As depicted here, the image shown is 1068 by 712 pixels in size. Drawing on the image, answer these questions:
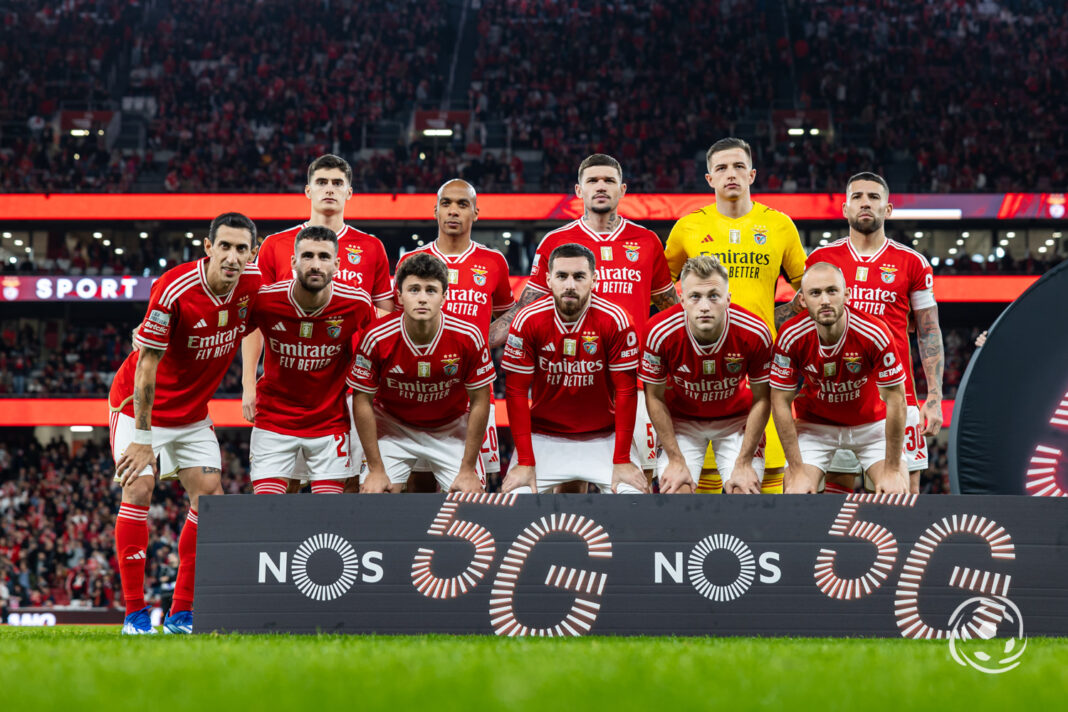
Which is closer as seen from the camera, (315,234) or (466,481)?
(466,481)

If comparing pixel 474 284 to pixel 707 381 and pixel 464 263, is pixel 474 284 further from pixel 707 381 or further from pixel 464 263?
pixel 707 381

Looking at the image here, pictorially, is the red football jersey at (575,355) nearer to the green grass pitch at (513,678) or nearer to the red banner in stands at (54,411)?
the green grass pitch at (513,678)

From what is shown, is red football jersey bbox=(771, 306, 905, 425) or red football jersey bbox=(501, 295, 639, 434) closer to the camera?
red football jersey bbox=(771, 306, 905, 425)

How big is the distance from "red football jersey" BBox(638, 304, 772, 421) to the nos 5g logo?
2.07 m

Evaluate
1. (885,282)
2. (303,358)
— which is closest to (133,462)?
(303,358)

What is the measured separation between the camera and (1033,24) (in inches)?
1268

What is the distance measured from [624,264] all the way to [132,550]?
349 cm

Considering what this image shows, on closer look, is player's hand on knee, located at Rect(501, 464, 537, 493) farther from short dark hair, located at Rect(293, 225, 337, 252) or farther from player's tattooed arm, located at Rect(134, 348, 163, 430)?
player's tattooed arm, located at Rect(134, 348, 163, 430)

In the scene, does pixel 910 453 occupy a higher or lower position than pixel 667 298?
lower

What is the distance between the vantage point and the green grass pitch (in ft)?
8.33

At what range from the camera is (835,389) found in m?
6.16

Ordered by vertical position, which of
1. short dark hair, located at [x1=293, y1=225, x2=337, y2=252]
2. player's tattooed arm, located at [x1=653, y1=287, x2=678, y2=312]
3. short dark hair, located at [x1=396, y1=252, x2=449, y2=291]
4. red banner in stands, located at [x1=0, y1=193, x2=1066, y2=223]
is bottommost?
player's tattooed arm, located at [x1=653, y1=287, x2=678, y2=312]

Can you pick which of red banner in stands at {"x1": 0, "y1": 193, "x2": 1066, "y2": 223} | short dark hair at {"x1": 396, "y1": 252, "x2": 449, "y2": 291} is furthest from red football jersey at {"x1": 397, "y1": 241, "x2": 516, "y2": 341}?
red banner in stands at {"x1": 0, "y1": 193, "x2": 1066, "y2": 223}

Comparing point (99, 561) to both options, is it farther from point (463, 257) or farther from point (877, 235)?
point (877, 235)
